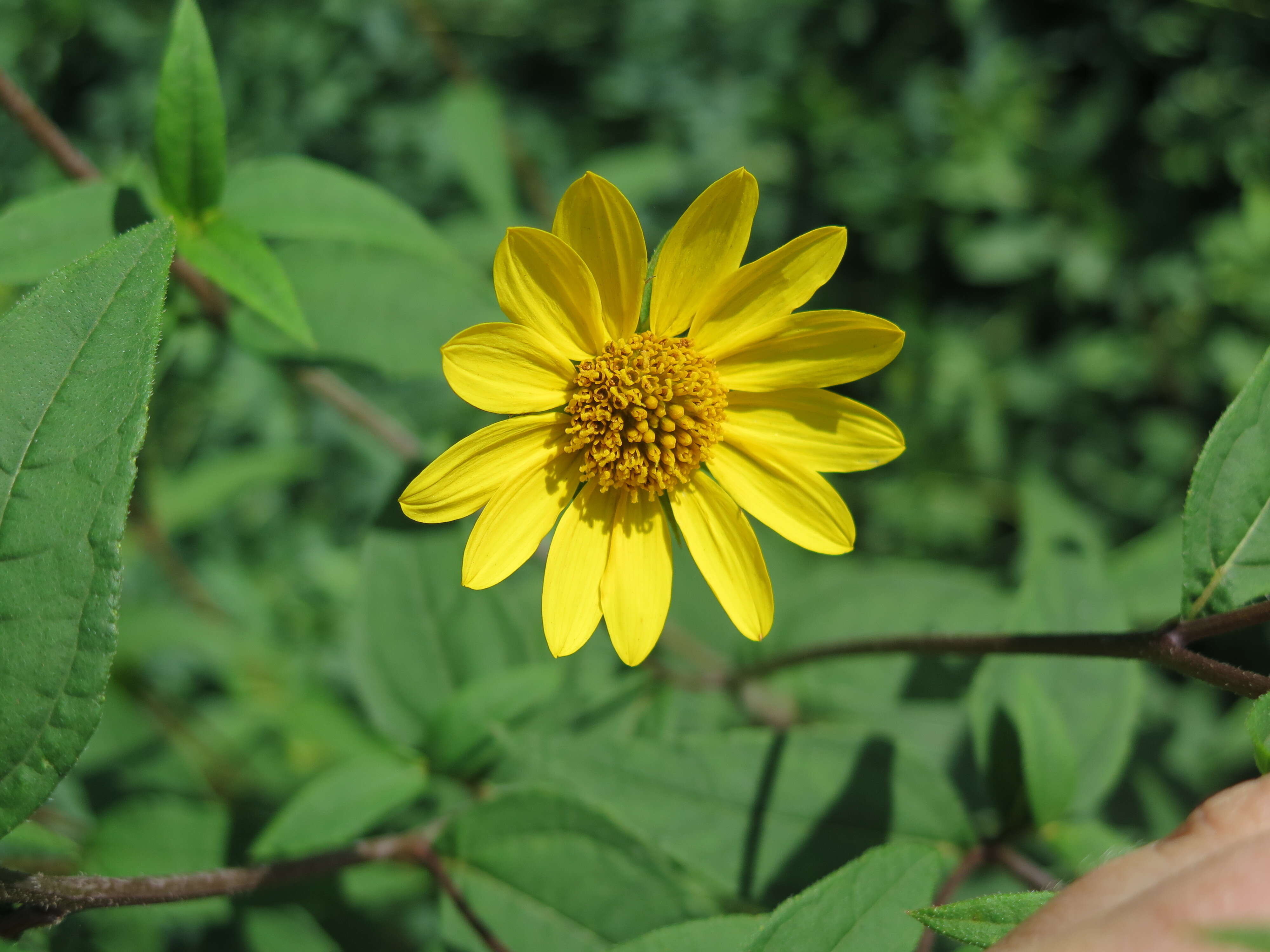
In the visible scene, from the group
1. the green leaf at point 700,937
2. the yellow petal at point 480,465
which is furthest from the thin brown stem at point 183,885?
the yellow petal at point 480,465

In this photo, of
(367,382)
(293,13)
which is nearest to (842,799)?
(367,382)

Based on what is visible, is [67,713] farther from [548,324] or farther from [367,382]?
[367,382]

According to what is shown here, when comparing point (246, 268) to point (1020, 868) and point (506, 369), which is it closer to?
point (506, 369)

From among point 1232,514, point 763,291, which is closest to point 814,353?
point 763,291

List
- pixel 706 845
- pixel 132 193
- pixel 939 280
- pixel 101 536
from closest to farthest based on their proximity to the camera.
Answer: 1. pixel 101 536
2. pixel 132 193
3. pixel 706 845
4. pixel 939 280

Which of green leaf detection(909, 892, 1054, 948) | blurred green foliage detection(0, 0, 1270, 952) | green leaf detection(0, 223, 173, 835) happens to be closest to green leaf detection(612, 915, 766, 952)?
green leaf detection(909, 892, 1054, 948)

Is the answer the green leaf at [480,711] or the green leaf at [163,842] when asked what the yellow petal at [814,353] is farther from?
the green leaf at [163,842]
